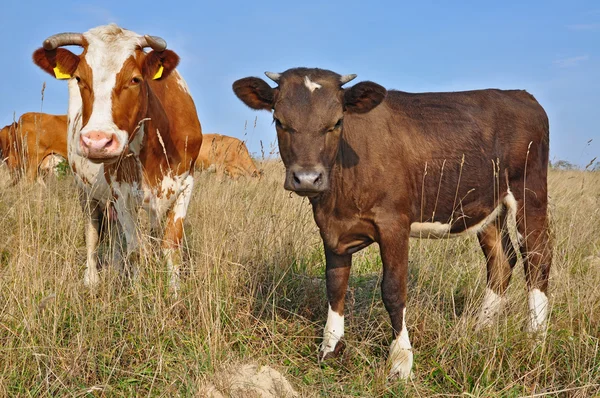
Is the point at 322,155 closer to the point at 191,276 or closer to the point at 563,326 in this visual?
the point at 191,276

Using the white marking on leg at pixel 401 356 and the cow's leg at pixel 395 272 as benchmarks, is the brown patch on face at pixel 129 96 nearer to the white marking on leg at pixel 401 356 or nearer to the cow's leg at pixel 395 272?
the cow's leg at pixel 395 272

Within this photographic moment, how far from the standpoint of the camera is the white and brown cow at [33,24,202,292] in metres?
4.78

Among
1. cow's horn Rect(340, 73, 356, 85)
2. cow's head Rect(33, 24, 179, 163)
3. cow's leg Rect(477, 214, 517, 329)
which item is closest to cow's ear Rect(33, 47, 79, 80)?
cow's head Rect(33, 24, 179, 163)

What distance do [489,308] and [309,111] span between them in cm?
238

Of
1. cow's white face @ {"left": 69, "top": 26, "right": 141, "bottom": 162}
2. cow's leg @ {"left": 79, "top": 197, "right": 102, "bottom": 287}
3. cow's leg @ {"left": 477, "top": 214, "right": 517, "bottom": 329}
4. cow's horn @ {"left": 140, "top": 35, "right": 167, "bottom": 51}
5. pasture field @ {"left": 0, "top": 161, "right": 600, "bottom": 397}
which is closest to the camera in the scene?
pasture field @ {"left": 0, "top": 161, "right": 600, "bottom": 397}

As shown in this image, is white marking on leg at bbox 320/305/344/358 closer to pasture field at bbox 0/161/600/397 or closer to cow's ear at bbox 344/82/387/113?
pasture field at bbox 0/161/600/397

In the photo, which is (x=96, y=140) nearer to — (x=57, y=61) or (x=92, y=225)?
(x=57, y=61)

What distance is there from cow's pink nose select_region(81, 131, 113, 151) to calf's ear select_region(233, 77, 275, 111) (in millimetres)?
1046

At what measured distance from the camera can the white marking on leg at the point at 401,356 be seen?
13.4 feet

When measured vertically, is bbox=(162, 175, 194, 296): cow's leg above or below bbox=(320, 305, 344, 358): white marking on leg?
above

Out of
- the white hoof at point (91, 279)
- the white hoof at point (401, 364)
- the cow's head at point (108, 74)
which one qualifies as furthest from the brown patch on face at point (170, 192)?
the white hoof at point (401, 364)

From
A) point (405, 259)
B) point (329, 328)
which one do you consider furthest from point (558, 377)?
point (329, 328)

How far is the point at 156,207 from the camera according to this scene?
5785 millimetres

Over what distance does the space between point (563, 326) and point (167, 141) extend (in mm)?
3866
